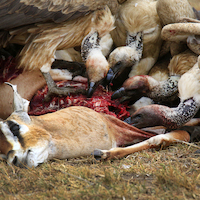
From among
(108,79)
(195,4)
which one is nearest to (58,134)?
(108,79)

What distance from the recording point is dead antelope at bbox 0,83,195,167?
192cm

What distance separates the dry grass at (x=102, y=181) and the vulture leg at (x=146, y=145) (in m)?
0.06

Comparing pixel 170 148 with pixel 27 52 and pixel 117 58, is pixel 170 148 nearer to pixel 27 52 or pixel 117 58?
pixel 117 58

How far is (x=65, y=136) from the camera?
2.20 metres

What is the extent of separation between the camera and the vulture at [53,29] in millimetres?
2863

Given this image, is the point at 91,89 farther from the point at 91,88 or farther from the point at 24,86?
the point at 24,86

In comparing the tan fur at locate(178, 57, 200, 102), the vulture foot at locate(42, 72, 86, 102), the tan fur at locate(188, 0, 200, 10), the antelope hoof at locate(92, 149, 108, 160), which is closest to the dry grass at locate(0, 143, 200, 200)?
the antelope hoof at locate(92, 149, 108, 160)

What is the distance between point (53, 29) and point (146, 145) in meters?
1.58

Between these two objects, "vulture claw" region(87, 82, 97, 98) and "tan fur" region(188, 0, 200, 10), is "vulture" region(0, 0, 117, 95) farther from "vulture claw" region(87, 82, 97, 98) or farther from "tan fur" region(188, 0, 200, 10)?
"tan fur" region(188, 0, 200, 10)

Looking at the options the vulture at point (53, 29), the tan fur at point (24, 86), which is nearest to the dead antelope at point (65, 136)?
Answer: the vulture at point (53, 29)

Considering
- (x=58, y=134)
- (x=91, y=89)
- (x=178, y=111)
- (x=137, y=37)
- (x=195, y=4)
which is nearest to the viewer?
(x=58, y=134)

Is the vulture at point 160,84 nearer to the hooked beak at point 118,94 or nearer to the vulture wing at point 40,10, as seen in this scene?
the hooked beak at point 118,94

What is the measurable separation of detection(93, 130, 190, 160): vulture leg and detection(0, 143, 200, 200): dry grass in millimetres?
61

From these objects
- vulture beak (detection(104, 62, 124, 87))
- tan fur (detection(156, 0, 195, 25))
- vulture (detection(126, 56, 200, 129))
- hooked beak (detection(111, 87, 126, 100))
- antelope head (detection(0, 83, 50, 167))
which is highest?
tan fur (detection(156, 0, 195, 25))
